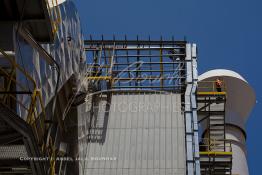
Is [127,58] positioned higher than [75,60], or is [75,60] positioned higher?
[127,58]

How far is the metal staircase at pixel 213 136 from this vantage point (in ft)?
94.3

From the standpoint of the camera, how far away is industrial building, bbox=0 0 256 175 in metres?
15.0

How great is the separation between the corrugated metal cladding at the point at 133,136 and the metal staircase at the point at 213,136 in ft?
5.45

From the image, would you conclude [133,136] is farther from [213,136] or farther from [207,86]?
[207,86]

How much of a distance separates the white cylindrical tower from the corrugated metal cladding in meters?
6.24

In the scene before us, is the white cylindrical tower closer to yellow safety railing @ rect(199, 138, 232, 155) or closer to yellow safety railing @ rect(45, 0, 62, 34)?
yellow safety railing @ rect(199, 138, 232, 155)

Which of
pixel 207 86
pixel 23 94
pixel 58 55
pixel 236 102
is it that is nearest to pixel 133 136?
pixel 207 86

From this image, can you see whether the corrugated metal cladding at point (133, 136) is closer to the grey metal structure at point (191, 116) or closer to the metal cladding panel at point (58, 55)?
the grey metal structure at point (191, 116)

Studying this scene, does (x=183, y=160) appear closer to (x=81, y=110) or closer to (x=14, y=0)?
(x=81, y=110)

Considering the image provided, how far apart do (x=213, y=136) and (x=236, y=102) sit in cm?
491

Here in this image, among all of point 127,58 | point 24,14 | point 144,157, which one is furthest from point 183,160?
point 24,14

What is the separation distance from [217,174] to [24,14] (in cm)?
1725

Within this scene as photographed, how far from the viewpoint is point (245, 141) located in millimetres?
35438

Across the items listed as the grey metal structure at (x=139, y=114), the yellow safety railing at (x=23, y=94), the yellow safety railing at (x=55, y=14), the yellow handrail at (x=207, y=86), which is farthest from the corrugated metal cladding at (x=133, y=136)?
the yellow safety railing at (x=23, y=94)
